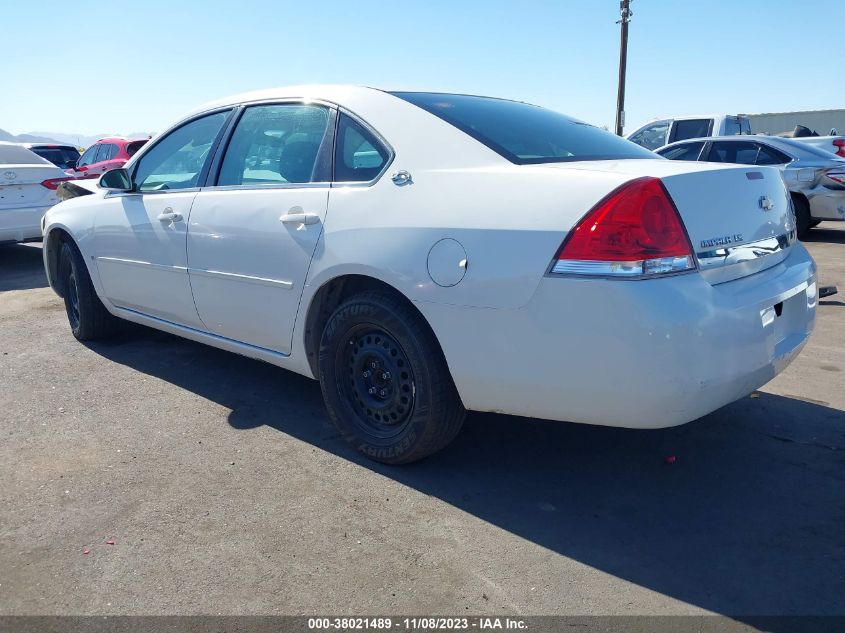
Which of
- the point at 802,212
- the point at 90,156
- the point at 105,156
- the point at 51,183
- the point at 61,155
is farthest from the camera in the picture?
the point at 61,155

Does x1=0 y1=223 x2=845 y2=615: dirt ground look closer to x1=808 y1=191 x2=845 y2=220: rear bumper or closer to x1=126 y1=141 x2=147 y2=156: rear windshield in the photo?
x1=808 y1=191 x2=845 y2=220: rear bumper

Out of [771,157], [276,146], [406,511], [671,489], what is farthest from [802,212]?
[406,511]

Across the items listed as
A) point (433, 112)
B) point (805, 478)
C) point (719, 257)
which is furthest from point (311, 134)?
point (805, 478)

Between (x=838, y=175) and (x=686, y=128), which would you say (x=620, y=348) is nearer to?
(x=838, y=175)

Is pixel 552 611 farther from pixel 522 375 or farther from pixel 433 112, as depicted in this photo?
pixel 433 112

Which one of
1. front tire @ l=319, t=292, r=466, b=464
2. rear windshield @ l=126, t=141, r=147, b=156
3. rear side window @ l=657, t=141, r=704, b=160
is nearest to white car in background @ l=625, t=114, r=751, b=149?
rear side window @ l=657, t=141, r=704, b=160

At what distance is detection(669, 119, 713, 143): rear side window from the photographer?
14.0 meters

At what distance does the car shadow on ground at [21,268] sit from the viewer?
805 centimetres

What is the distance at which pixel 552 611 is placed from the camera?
230 centimetres

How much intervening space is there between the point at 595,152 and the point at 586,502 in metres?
1.56

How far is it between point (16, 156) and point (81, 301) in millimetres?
5296

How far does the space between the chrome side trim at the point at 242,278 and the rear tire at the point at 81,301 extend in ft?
5.04

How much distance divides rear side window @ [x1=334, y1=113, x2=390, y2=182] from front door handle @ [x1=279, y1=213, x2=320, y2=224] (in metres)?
0.21

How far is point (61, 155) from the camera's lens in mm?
16484
